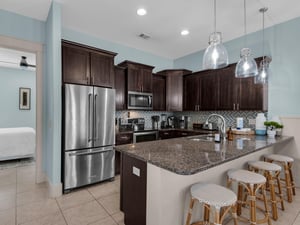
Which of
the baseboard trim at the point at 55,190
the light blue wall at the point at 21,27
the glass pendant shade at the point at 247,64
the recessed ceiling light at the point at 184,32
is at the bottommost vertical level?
the baseboard trim at the point at 55,190

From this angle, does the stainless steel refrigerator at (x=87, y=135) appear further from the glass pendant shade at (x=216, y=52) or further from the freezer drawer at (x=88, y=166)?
the glass pendant shade at (x=216, y=52)

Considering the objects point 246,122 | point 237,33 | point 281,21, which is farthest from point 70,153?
point 281,21

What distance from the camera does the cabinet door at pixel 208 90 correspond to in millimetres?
4148

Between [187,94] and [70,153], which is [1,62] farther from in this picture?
[187,94]

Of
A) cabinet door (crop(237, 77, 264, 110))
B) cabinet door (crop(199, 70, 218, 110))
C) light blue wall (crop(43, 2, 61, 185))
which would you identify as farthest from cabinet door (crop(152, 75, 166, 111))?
light blue wall (crop(43, 2, 61, 185))

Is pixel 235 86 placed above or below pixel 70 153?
above

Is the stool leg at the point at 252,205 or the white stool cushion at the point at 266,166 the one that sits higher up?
the white stool cushion at the point at 266,166

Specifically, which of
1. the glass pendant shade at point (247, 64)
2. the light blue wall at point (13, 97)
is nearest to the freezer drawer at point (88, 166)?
the glass pendant shade at point (247, 64)

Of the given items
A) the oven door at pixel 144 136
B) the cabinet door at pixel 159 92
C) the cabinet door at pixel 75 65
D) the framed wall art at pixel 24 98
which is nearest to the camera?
the cabinet door at pixel 75 65

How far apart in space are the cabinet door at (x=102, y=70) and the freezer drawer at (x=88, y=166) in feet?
4.31

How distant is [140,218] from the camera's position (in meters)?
1.74

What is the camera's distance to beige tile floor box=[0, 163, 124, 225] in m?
2.15

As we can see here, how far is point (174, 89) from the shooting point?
4934mm

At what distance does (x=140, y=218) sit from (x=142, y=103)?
293cm
